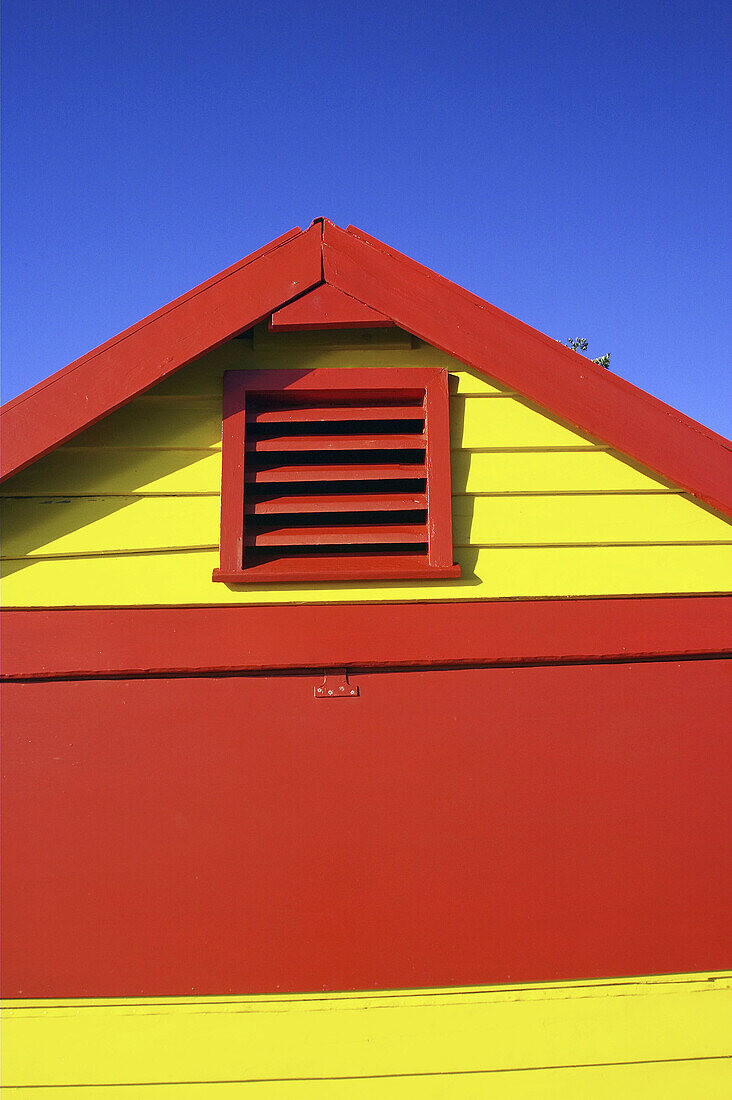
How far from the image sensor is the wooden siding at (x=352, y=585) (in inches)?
106

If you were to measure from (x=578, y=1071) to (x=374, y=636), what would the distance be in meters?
1.67

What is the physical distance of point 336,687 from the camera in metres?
2.65

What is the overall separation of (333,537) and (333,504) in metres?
0.13

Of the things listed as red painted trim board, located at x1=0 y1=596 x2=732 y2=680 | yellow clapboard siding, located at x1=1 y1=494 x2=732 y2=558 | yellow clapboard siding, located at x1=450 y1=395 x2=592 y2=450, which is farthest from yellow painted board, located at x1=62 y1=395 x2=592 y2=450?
red painted trim board, located at x1=0 y1=596 x2=732 y2=680

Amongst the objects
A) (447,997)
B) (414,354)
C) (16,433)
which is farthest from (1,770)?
(414,354)

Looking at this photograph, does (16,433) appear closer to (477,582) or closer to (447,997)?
(477,582)

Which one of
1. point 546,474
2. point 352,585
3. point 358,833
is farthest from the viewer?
point 546,474

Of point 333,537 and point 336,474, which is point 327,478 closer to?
point 336,474

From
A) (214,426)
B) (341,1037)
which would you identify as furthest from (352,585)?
(341,1037)

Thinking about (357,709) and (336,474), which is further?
(336,474)

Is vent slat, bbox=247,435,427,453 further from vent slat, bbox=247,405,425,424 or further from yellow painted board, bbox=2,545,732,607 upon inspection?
yellow painted board, bbox=2,545,732,607

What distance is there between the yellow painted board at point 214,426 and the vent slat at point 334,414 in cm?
15

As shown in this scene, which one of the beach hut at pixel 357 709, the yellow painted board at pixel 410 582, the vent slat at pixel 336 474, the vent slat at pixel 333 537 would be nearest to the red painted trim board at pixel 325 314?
the beach hut at pixel 357 709

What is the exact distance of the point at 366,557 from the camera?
2.76 meters
